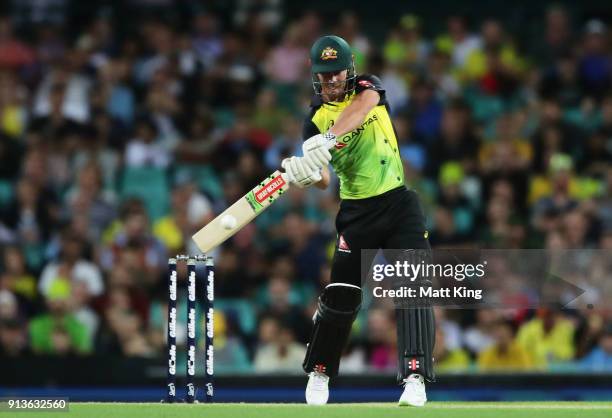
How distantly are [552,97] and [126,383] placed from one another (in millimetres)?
5728

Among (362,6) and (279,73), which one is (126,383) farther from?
(362,6)

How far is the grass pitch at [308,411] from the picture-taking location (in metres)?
7.02

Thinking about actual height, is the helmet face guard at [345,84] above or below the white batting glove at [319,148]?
above

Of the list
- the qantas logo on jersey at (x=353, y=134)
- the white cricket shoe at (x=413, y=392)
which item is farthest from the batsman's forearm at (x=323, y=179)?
the white cricket shoe at (x=413, y=392)

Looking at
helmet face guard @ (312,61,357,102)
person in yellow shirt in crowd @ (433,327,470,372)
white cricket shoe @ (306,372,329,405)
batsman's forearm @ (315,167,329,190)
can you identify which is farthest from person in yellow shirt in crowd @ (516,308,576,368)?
helmet face guard @ (312,61,357,102)

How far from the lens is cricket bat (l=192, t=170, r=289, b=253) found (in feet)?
25.0

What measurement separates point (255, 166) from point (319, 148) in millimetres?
5917

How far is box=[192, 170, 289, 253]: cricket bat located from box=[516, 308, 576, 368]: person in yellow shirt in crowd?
4065 mm

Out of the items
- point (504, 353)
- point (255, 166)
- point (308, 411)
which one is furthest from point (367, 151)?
point (255, 166)

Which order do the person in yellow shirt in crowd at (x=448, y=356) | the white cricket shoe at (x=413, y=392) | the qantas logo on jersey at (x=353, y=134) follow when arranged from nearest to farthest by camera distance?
the white cricket shoe at (x=413, y=392)
the qantas logo on jersey at (x=353, y=134)
the person in yellow shirt in crowd at (x=448, y=356)

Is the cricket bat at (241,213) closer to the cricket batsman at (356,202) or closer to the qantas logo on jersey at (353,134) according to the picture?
the cricket batsman at (356,202)

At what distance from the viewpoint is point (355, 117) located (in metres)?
7.68

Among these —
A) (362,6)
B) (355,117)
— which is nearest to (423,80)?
(362,6)

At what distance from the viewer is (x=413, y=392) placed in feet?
25.2
